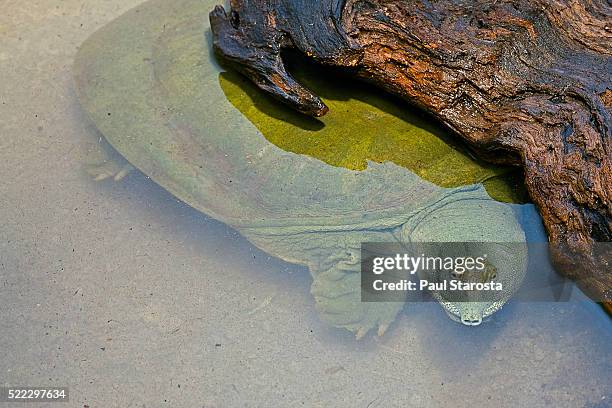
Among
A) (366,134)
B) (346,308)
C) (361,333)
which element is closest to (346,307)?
(346,308)

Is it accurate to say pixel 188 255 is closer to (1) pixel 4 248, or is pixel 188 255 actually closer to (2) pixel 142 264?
(2) pixel 142 264

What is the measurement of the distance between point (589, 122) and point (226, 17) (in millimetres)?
1831

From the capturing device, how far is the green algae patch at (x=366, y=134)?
10.6 feet

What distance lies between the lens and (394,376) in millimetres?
2971

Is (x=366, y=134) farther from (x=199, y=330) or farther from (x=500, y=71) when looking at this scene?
(x=199, y=330)

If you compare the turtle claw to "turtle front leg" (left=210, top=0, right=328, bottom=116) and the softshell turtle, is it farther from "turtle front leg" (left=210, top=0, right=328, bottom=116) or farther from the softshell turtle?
"turtle front leg" (left=210, top=0, right=328, bottom=116)

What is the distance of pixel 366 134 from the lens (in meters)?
3.28

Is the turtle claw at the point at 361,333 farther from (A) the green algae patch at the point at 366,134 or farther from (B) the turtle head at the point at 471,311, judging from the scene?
(A) the green algae patch at the point at 366,134

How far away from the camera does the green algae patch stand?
127 inches

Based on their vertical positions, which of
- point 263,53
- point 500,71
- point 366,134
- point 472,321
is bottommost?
point 472,321

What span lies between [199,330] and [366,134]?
49.7 inches

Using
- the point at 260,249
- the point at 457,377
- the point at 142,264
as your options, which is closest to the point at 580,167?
the point at 457,377

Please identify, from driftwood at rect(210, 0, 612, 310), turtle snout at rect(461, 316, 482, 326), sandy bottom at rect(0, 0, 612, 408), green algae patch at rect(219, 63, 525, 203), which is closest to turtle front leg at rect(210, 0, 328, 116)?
driftwood at rect(210, 0, 612, 310)

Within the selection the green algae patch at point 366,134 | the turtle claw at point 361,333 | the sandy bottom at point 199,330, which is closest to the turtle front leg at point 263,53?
the green algae patch at point 366,134
